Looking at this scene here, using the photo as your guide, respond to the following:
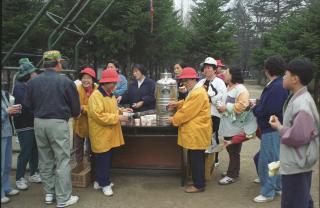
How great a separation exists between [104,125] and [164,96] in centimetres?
113

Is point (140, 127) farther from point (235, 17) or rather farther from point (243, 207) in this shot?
point (235, 17)

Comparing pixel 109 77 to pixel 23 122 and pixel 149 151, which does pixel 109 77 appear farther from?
pixel 149 151

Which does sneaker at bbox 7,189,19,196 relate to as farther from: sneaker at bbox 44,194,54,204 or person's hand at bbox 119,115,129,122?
person's hand at bbox 119,115,129,122

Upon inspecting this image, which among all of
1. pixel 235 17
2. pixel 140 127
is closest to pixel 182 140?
pixel 140 127

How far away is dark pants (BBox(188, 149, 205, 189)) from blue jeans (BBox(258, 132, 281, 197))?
83 centimetres

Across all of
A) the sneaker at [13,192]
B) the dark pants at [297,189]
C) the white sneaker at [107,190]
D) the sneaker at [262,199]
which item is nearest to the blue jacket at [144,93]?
the white sneaker at [107,190]

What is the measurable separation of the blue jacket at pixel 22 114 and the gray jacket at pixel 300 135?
3616 millimetres

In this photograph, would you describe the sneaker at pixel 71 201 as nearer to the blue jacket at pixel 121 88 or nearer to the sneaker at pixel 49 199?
the sneaker at pixel 49 199

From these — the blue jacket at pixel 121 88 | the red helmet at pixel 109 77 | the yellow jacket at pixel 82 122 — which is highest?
the red helmet at pixel 109 77

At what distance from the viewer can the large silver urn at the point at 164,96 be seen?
6148 millimetres

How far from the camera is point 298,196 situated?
369 cm

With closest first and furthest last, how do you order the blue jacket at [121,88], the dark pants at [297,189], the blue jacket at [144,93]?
the dark pants at [297,189] < the blue jacket at [144,93] < the blue jacket at [121,88]

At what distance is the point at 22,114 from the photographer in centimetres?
571

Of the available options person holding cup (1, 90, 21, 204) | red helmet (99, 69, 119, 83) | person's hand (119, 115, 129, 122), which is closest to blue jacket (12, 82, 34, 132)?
person holding cup (1, 90, 21, 204)
